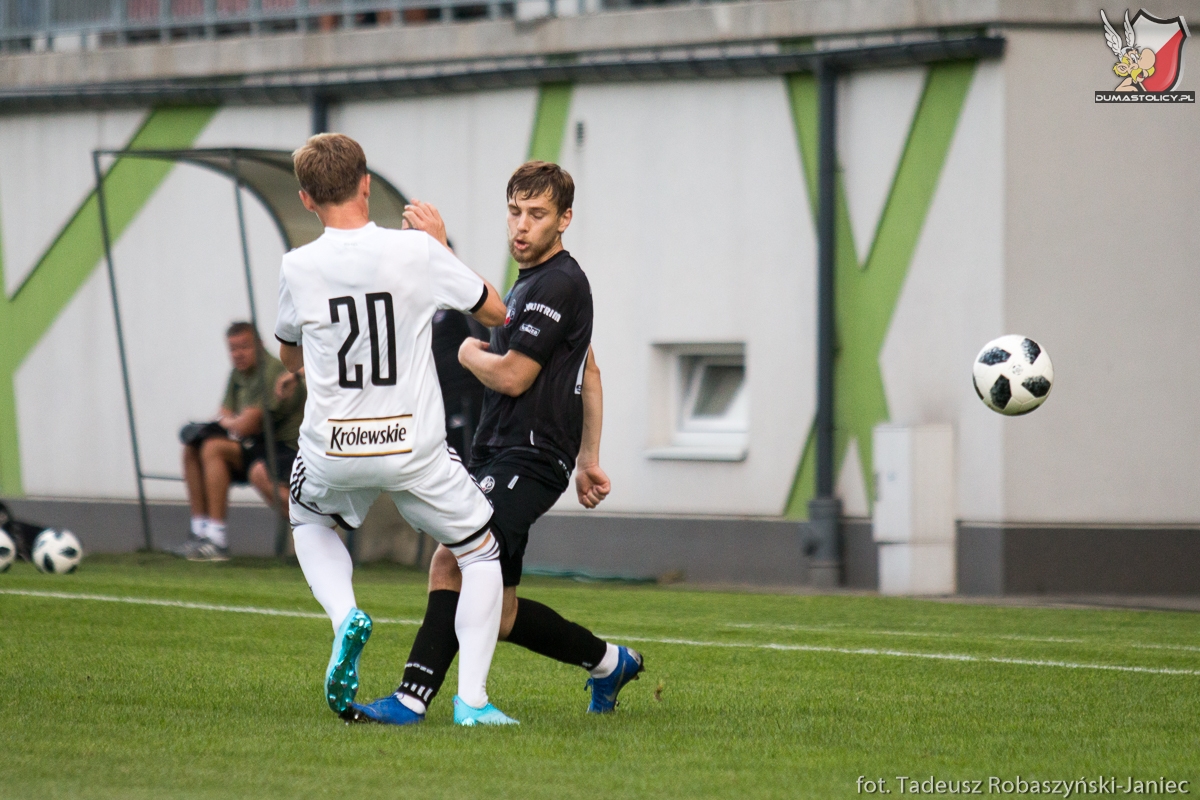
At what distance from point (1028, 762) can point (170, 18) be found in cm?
1451

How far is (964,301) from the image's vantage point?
13453 millimetres

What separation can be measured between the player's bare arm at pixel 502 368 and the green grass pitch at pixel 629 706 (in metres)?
1.15

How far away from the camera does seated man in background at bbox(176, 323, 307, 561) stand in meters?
14.4

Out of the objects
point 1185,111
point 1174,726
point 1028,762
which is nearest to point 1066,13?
point 1185,111

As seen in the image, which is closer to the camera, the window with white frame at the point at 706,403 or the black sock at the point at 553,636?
the black sock at the point at 553,636

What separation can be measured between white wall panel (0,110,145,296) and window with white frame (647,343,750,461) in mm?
6354

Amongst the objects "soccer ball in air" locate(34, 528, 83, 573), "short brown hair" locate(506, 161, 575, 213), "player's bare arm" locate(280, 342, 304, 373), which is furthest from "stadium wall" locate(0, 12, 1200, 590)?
"player's bare arm" locate(280, 342, 304, 373)

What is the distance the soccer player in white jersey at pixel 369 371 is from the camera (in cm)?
566

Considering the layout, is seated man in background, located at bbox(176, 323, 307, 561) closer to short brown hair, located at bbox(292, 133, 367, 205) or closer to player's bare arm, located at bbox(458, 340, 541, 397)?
player's bare arm, located at bbox(458, 340, 541, 397)

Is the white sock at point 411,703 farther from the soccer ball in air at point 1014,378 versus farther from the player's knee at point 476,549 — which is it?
the soccer ball in air at point 1014,378

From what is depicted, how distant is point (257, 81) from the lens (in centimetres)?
1691

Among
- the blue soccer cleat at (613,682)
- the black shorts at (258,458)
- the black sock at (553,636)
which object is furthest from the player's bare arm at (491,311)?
the black shorts at (258,458)

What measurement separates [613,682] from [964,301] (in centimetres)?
774

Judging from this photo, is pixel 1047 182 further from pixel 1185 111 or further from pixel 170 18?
pixel 170 18
